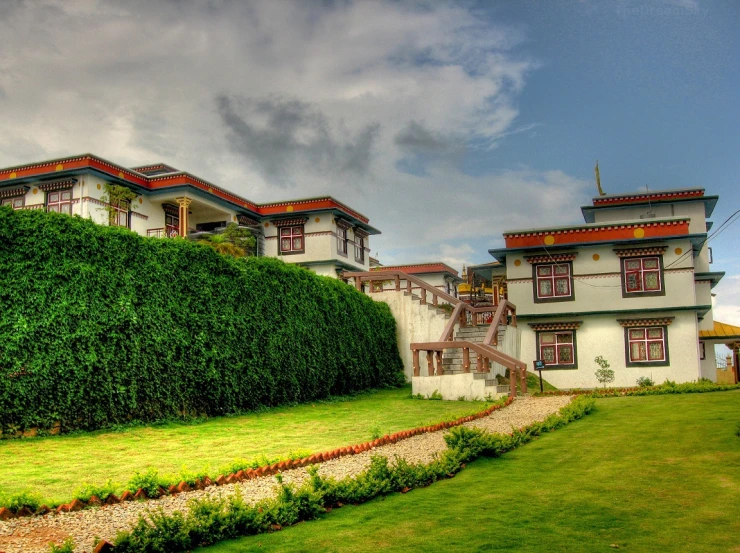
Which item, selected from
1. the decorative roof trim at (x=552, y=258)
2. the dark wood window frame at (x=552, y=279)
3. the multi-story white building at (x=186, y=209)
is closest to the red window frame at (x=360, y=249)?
the multi-story white building at (x=186, y=209)

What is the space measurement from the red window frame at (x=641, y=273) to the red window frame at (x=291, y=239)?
1683cm

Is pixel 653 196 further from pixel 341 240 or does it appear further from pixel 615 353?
pixel 341 240

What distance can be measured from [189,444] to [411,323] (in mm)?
15197

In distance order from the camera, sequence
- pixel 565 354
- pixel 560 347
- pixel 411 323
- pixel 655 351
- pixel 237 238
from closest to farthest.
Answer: pixel 411 323 → pixel 655 351 → pixel 565 354 → pixel 560 347 → pixel 237 238

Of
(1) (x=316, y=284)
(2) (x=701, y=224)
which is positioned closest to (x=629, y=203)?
(2) (x=701, y=224)

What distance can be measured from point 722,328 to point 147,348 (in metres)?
31.8

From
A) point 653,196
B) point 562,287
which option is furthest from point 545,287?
point 653,196

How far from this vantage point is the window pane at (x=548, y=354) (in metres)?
28.4

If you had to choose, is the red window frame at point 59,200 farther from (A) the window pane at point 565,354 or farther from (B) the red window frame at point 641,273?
(B) the red window frame at point 641,273

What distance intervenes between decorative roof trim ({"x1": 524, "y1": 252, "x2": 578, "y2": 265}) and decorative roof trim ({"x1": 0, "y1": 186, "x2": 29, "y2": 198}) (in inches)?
887

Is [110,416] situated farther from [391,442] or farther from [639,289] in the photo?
[639,289]

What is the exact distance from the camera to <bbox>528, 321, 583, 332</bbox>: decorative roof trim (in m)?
28.3

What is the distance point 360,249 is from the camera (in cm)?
4081

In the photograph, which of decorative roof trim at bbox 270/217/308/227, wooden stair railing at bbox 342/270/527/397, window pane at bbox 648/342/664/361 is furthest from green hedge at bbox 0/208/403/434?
Answer: decorative roof trim at bbox 270/217/308/227
